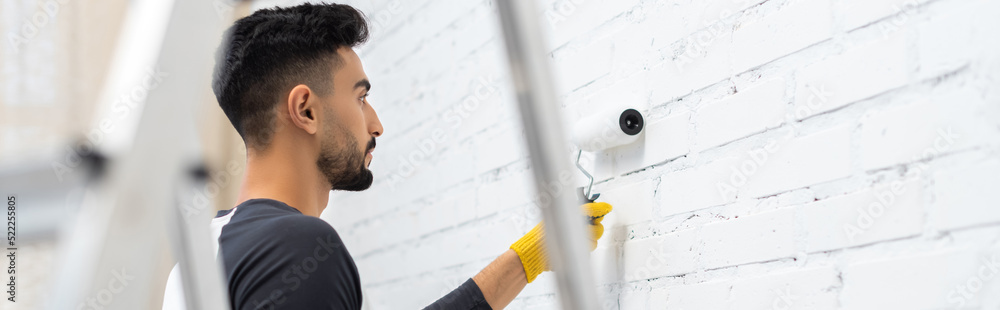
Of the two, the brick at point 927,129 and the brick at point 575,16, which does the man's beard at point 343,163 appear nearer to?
the brick at point 575,16

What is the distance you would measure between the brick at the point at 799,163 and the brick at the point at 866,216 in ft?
0.10

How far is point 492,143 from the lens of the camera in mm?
1333

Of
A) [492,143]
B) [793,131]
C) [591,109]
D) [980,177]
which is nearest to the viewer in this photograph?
[980,177]

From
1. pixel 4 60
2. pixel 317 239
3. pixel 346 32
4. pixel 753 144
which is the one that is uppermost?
pixel 346 32

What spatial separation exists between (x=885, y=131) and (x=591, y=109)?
1.58 ft

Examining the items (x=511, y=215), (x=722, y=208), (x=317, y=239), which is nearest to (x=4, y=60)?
(x=317, y=239)

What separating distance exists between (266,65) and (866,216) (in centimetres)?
90

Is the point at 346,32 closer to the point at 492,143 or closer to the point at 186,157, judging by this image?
the point at 492,143

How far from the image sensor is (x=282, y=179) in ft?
3.55

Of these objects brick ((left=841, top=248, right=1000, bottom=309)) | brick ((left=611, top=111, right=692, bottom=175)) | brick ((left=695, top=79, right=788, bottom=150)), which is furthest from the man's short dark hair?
brick ((left=841, top=248, right=1000, bottom=309))
